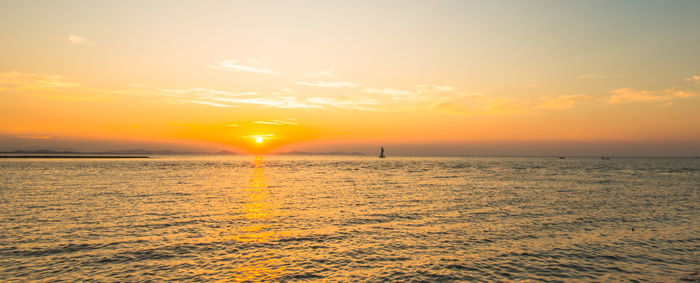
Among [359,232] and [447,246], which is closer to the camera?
[447,246]

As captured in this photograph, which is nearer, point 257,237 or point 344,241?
point 344,241

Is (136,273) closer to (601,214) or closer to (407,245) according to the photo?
(407,245)

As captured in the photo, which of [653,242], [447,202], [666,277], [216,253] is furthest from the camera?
[447,202]

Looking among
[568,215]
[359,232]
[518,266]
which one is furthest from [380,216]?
[568,215]

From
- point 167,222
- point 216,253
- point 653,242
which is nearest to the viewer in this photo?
point 216,253

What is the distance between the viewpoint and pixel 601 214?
31953mm

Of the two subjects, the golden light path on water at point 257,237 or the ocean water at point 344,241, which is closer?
the golden light path on water at point 257,237

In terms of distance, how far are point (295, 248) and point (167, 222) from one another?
42.4 ft

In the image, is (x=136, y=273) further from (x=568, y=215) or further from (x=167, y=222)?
(x=568, y=215)

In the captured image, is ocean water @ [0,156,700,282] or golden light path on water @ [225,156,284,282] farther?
ocean water @ [0,156,700,282]

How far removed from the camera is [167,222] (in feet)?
88.6

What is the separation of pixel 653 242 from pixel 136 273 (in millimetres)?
28366

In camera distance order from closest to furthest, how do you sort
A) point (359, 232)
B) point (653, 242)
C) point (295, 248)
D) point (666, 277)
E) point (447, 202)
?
point (666, 277) → point (295, 248) → point (653, 242) → point (359, 232) → point (447, 202)

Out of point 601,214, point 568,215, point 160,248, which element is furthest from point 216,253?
point 601,214
